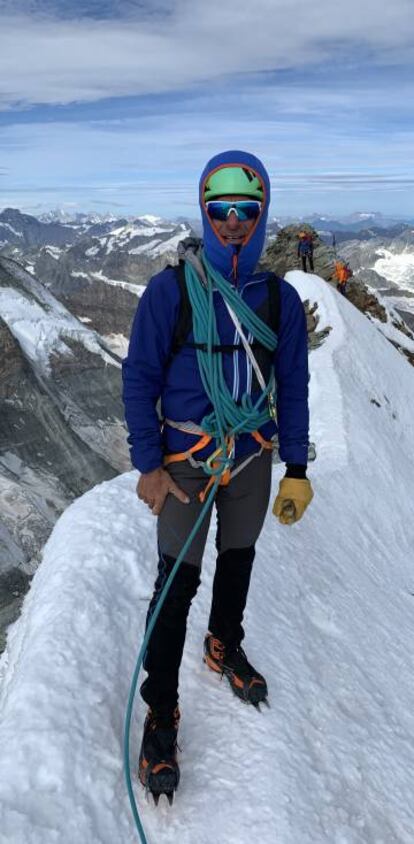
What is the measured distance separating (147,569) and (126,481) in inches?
74.9

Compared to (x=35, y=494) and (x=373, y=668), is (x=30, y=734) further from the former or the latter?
(x=35, y=494)

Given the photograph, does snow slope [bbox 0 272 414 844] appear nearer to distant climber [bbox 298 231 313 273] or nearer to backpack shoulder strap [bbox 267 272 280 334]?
backpack shoulder strap [bbox 267 272 280 334]

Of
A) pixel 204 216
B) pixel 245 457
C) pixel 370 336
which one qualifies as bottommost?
pixel 370 336

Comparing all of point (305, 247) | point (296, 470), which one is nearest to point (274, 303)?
point (296, 470)

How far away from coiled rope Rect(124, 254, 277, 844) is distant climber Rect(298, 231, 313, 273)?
3049 centimetres

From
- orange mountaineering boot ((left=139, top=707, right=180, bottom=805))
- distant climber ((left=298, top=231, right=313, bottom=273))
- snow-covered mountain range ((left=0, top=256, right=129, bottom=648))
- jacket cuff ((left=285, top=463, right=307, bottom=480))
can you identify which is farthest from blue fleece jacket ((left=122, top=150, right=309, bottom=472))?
snow-covered mountain range ((left=0, top=256, right=129, bottom=648))

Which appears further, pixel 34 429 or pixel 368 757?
pixel 34 429

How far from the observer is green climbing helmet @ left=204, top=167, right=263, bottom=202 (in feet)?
12.2

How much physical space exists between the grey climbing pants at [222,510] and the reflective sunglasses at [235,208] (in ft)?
5.13

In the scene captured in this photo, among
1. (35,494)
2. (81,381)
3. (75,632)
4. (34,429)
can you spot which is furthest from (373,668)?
(81,381)

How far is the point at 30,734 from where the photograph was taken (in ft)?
12.2

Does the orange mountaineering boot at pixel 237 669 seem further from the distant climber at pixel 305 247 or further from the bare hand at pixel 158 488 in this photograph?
the distant climber at pixel 305 247

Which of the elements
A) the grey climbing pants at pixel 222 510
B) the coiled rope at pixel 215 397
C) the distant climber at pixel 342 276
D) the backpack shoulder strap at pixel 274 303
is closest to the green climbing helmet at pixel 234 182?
the coiled rope at pixel 215 397

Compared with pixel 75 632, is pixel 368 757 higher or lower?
lower
